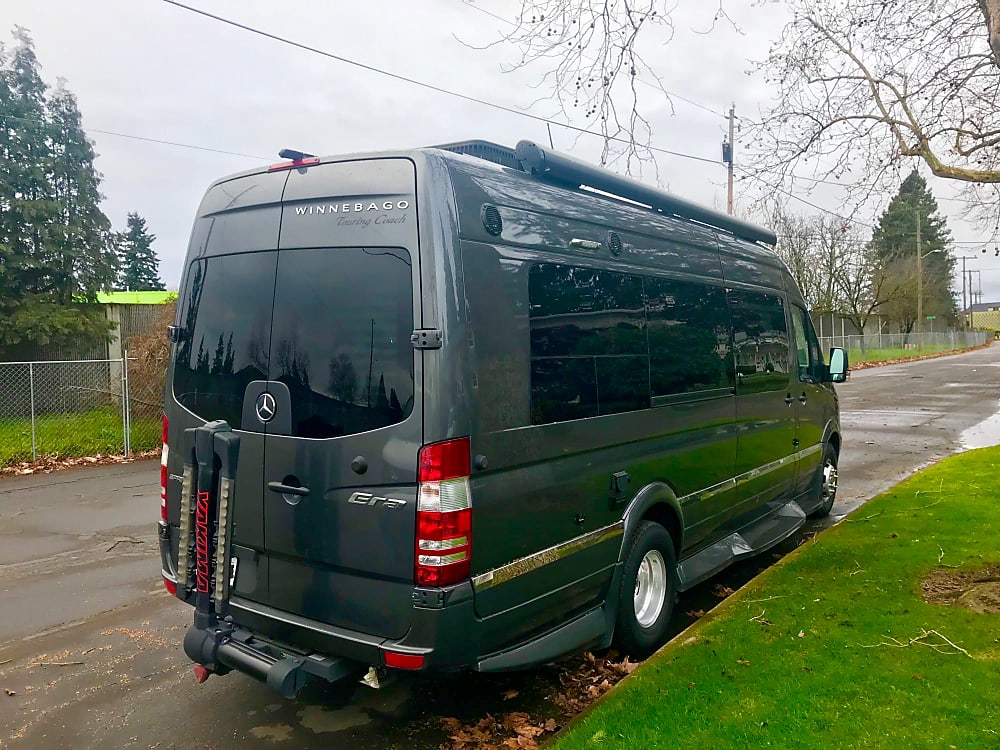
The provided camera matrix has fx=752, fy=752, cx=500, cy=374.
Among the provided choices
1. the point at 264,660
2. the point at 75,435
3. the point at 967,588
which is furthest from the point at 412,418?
the point at 75,435

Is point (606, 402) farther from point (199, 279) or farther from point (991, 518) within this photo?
point (991, 518)

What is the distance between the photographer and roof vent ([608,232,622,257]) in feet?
14.2

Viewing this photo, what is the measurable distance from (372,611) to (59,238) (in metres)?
17.7

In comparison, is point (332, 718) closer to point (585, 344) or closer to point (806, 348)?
point (585, 344)

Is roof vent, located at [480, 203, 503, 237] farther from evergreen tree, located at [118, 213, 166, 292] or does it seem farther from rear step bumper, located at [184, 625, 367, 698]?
evergreen tree, located at [118, 213, 166, 292]

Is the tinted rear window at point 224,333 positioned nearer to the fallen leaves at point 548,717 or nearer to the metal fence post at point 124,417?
the fallen leaves at point 548,717

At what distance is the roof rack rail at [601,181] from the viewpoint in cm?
393

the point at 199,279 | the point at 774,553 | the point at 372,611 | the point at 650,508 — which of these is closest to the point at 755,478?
the point at 774,553

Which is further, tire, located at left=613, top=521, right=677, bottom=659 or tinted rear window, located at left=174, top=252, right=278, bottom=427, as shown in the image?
tire, located at left=613, top=521, right=677, bottom=659

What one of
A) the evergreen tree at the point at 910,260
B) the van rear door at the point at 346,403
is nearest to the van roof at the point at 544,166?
the van rear door at the point at 346,403

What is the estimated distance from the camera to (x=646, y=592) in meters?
4.73

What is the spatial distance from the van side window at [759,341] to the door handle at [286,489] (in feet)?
11.8

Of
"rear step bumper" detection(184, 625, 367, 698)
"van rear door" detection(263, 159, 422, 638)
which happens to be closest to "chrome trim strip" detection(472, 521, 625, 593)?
"van rear door" detection(263, 159, 422, 638)

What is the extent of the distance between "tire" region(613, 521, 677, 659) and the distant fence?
30327 millimetres
